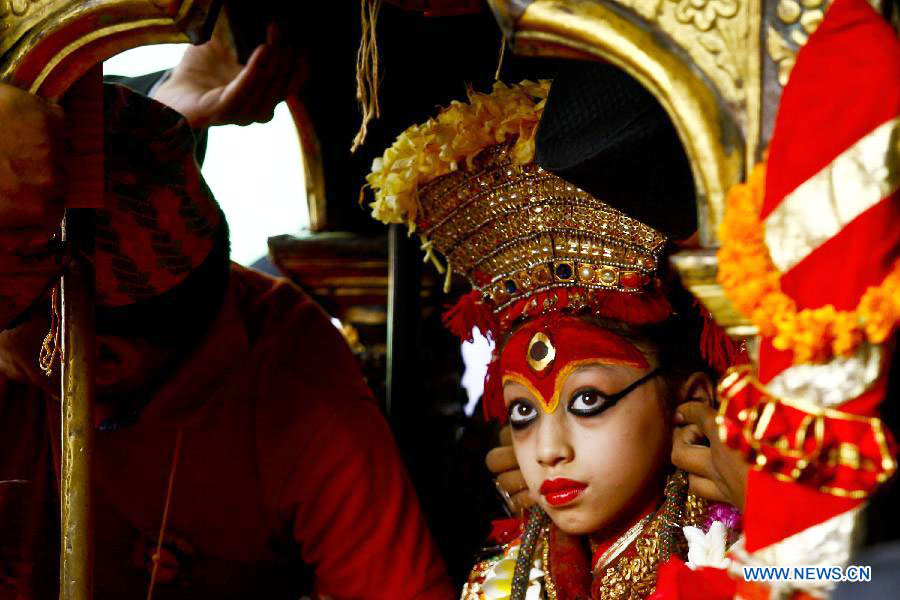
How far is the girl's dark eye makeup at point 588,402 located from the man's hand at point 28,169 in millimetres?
806

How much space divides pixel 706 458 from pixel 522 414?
1.03 feet

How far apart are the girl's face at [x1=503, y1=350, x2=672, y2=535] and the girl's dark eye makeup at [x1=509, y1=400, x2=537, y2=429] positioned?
0.08ft

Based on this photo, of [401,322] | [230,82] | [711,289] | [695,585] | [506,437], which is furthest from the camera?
[401,322]

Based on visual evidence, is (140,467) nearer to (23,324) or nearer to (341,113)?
(23,324)

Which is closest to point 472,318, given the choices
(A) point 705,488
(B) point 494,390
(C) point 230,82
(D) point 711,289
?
(B) point 494,390

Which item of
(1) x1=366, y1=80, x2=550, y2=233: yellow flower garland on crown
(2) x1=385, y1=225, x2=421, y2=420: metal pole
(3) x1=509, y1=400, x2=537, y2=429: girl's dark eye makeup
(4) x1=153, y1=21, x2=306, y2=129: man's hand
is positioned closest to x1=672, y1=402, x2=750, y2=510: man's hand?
(3) x1=509, y1=400, x2=537, y2=429: girl's dark eye makeup

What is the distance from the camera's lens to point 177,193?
6.40ft

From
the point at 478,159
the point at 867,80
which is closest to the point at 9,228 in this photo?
the point at 478,159

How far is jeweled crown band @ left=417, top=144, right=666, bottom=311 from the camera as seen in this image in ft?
5.71

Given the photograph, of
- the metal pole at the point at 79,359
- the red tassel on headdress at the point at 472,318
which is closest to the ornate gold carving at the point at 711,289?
the red tassel on headdress at the point at 472,318

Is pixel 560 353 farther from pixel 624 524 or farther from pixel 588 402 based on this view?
pixel 624 524

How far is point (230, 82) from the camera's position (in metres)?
2.24

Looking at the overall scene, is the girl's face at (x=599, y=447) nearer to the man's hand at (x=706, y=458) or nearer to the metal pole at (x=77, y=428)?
the man's hand at (x=706, y=458)

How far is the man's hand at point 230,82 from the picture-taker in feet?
7.00
